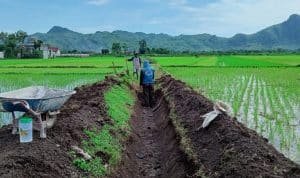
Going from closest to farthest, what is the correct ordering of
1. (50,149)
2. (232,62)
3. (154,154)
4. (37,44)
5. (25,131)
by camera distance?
(50,149) → (25,131) → (154,154) → (232,62) → (37,44)

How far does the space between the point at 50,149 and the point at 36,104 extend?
1.07 m

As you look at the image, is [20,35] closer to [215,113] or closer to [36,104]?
[215,113]

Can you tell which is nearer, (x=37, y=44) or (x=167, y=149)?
(x=167, y=149)

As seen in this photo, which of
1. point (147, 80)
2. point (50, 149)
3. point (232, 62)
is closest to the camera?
point (50, 149)

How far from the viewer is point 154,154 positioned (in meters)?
9.38

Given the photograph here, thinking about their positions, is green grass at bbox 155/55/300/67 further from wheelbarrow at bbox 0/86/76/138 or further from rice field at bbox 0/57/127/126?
wheelbarrow at bbox 0/86/76/138

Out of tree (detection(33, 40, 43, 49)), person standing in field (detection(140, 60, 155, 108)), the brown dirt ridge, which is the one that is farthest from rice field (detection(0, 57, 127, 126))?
tree (detection(33, 40, 43, 49))

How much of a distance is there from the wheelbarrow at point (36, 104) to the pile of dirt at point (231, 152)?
2.56m

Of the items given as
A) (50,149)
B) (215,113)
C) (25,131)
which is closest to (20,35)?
(215,113)

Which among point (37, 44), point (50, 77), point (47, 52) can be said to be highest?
point (37, 44)

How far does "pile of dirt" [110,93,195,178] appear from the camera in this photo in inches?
291

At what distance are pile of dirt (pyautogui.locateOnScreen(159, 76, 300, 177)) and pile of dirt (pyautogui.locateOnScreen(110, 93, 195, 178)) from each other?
0.33 metres

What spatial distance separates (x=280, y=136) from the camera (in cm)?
889

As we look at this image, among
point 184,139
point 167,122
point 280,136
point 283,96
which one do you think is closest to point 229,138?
point 184,139
